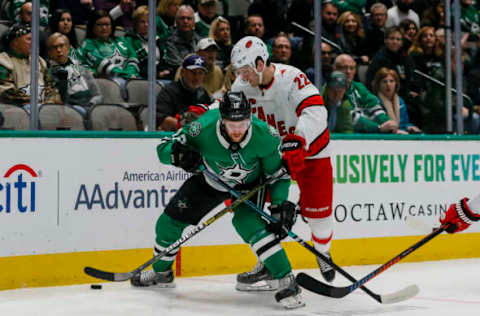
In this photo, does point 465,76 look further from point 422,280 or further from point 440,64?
point 422,280

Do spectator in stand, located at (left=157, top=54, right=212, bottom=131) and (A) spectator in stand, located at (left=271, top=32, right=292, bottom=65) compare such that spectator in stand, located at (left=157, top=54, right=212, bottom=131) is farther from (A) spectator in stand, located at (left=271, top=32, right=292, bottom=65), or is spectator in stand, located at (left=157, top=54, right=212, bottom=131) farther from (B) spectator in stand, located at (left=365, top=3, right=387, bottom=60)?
(B) spectator in stand, located at (left=365, top=3, right=387, bottom=60)

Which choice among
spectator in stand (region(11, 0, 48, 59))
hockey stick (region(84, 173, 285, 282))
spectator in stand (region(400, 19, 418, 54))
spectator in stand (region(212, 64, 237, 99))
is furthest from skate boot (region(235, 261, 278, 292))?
spectator in stand (region(400, 19, 418, 54))

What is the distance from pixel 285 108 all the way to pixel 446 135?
1.98 metres

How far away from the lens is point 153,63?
4.46 metres

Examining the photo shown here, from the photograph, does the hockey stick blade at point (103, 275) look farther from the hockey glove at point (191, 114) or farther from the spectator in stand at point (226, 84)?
the spectator in stand at point (226, 84)

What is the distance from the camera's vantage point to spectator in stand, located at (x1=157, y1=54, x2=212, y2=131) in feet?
14.8

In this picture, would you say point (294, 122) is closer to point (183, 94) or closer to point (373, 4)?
point (183, 94)

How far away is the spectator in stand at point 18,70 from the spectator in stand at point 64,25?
0.15m

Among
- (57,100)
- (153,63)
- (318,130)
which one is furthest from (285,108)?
(57,100)

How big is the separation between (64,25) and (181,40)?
773mm

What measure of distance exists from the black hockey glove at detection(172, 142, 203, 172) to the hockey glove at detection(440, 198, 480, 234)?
1.19 meters

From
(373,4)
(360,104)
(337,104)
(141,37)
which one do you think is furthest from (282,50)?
(141,37)

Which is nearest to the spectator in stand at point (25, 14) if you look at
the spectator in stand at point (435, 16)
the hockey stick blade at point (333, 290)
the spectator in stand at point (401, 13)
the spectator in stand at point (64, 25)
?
the spectator in stand at point (64, 25)

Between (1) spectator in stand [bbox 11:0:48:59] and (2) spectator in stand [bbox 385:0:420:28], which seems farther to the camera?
(2) spectator in stand [bbox 385:0:420:28]
